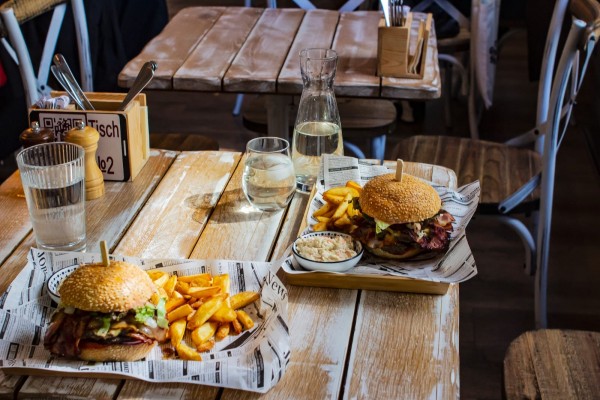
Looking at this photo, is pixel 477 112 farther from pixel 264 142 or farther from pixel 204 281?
pixel 204 281

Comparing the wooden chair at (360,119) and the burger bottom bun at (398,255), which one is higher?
the burger bottom bun at (398,255)

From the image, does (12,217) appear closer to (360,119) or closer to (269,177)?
(269,177)

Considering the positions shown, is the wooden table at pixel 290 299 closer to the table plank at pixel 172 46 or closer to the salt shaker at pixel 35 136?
the salt shaker at pixel 35 136

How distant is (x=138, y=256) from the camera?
4.28ft

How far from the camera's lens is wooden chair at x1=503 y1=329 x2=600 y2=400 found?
4.79ft

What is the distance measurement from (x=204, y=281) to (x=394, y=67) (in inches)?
47.8

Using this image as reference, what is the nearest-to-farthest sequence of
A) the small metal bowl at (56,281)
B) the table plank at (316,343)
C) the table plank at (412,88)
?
1. the table plank at (316,343)
2. the small metal bowl at (56,281)
3. the table plank at (412,88)

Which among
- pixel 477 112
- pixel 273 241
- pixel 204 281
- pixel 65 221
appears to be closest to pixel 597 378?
pixel 273 241

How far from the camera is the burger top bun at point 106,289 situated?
1024mm

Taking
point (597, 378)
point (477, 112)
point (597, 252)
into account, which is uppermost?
point (597, 378)

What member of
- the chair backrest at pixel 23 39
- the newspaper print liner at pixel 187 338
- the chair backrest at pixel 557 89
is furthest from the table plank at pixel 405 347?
the chair backrest at pixel 23 39

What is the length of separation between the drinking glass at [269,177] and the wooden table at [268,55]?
2.47 ft

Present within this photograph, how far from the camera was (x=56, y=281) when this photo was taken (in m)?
1.16

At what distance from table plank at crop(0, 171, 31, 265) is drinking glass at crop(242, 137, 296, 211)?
0.41 m
